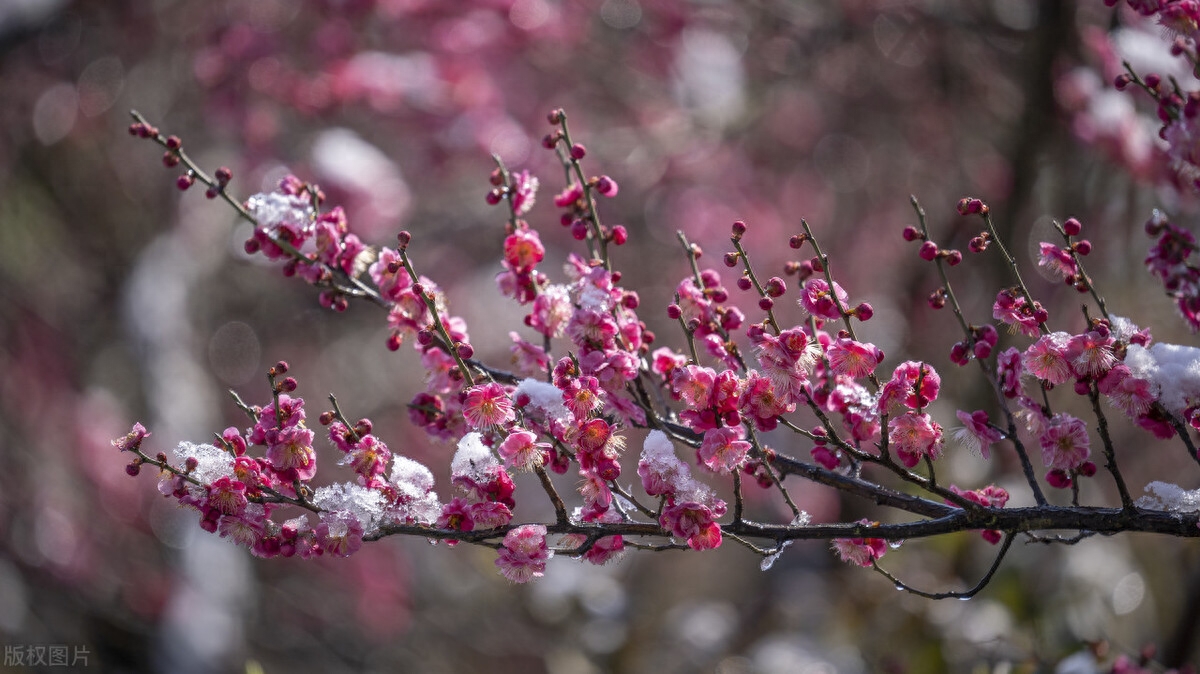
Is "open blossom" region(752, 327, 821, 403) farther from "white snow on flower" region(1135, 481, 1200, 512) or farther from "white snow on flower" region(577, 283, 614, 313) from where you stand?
"white snow on flower" region(1135, 481, 1200, 512)

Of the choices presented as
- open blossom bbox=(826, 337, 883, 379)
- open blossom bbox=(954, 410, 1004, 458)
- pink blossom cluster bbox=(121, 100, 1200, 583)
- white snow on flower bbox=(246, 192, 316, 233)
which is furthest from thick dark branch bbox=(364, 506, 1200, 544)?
white snow on flower bbox=(246, 192, 316, 233)

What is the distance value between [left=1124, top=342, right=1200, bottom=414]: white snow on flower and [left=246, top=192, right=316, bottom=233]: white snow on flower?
130 cm

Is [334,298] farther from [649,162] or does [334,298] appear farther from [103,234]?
[103,234]

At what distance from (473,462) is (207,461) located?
378 millimetres

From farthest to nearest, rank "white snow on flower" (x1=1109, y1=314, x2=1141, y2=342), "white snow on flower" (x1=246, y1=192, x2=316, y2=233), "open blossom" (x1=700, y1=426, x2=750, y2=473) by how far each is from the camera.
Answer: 1. "white snow on flower" (x1=246, y1=192, x2=316, y2=233)
2. "white snow on flower" (x1=1109, y1=314, x2=1141, y2=342)
3. "open blossom" (x1=700, y1=426, x2=750, y2=473)

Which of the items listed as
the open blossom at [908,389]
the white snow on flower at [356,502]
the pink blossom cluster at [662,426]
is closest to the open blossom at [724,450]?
the pink blossom cluster at [662,426]

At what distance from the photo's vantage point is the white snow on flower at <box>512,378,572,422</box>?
135 centimetres

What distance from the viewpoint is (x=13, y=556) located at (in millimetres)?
5090

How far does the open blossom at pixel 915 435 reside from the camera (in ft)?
4.59

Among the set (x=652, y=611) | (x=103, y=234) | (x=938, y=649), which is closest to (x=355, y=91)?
(x=103, y=234)

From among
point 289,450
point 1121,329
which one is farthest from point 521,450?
point 1121,329

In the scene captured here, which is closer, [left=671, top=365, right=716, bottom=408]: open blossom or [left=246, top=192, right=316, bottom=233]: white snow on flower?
[left=671, top=365, right=716, bottom=408]: open blossom

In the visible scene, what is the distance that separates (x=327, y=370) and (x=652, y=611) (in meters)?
2.94

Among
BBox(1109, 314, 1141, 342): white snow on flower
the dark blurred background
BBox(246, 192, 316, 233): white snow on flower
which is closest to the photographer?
BBox(1109, 314, 1141, 342): white snow on flower
